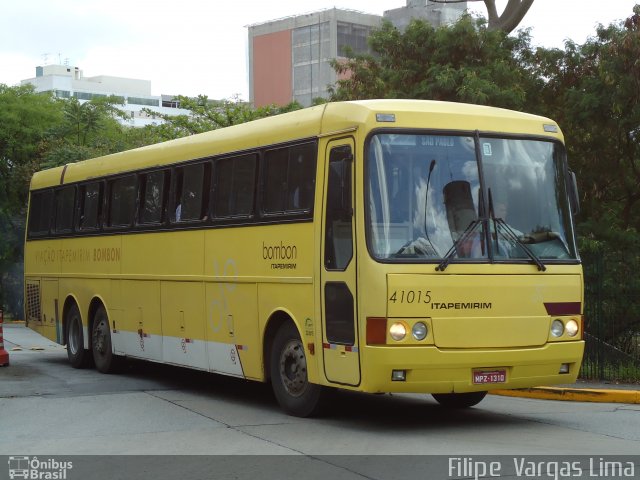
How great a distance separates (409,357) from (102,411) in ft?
13.5

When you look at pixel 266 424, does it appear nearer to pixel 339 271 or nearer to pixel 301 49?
pixel 339 271

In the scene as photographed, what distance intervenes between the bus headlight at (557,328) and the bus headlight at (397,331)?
1.69 meters

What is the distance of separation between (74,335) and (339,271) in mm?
8878

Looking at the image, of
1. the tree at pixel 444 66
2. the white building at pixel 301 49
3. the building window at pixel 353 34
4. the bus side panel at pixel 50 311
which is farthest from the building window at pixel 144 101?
the bus side panel at pixel 50 311

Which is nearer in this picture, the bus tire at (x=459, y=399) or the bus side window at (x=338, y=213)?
the bus side window at (x=338, y=213)

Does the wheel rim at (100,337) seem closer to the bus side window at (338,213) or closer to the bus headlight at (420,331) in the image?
the bus side window at (338,213)

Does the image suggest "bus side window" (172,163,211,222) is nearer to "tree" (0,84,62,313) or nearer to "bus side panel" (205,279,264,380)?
"bus side panel" (205,279,264,380)

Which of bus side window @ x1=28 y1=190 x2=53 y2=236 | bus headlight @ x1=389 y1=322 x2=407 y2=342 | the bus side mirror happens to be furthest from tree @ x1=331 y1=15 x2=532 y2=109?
bus headlight @ x1=389 y1=322 x2=407 y2=342

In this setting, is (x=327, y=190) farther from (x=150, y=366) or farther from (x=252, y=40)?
(x=252, y=40)

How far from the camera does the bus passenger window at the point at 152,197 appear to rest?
50.3 feet

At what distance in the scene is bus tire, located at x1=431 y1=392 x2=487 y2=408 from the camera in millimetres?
12625

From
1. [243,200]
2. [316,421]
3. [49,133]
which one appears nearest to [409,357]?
[316,421]

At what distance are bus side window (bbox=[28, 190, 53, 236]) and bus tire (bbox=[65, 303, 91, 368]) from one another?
6.91 feet

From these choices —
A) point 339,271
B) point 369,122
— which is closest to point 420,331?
point 339,271
